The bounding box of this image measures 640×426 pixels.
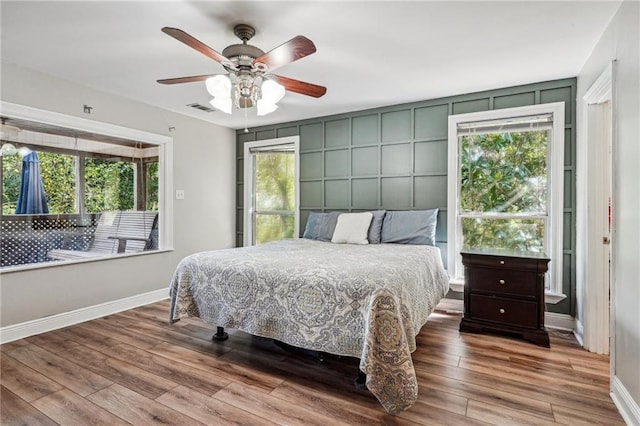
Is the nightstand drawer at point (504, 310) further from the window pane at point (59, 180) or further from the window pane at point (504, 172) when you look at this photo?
the window pane at point (59, 180)

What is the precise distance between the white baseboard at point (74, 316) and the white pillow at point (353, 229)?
2.32 metres

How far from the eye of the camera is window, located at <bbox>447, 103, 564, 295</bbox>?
3143mm

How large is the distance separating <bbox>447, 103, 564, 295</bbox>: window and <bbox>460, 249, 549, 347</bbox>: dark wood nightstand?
0.49m

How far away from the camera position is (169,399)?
1948mm

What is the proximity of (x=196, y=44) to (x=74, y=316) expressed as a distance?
9.68 ft

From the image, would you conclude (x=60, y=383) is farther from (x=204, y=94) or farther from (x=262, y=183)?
(x=262, y=183)

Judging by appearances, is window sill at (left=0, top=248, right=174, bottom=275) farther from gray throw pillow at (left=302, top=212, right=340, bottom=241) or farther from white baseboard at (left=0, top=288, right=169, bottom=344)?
gray throw pillow at (left=302, top=212, right=340, bottom=241)

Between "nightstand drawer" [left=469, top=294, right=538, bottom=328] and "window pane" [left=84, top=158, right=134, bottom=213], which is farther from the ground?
"window pane" [left=84, top=158, right=134, bottom=213]

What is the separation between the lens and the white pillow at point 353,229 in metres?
3.54

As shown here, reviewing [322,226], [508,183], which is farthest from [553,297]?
[322,226]

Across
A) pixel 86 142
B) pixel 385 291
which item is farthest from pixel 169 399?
pixel 86 142

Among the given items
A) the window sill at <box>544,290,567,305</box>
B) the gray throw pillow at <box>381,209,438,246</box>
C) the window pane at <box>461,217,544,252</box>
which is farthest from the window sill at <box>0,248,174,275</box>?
the window sill at <box>544,290,567,305</box>

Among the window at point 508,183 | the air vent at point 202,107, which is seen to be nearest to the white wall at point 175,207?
the air vent at point 202,107

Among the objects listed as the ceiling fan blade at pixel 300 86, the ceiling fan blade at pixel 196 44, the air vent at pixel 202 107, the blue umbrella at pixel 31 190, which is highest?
the air vent at pixel 202 107
